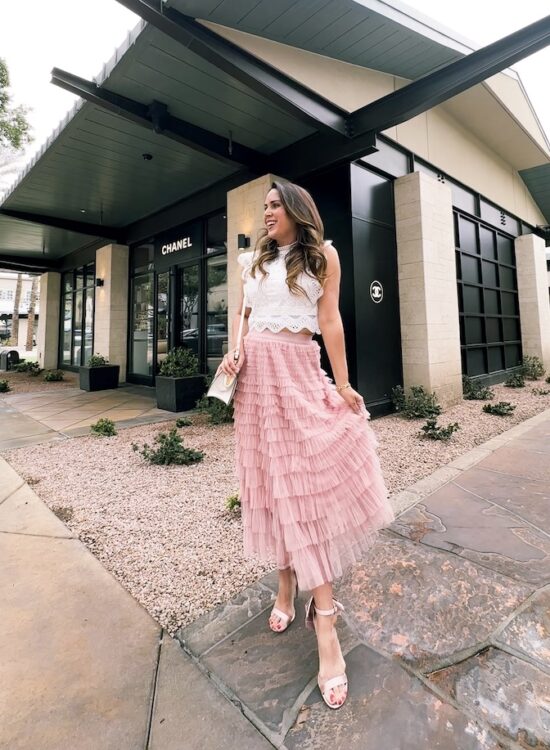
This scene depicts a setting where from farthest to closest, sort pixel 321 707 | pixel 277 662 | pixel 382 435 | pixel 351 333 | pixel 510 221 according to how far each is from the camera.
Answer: pixel 510 221
pixel 351 333
pixel 382 435
pixel 277 662
pixel 321 707

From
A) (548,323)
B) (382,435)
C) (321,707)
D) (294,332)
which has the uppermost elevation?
(548,323)

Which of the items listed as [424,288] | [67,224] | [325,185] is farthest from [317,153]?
[67,224]

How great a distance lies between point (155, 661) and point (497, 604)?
1385 millimetres

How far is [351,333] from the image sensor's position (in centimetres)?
501

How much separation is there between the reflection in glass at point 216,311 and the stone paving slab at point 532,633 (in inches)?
234

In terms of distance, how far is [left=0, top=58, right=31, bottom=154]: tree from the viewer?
799 cm

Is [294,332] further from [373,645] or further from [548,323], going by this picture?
[548,323]

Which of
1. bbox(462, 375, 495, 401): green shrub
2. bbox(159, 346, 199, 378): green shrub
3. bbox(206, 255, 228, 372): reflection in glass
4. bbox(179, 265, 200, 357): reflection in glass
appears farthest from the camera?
bbox(179, 265, 200, 357): reflection in glass

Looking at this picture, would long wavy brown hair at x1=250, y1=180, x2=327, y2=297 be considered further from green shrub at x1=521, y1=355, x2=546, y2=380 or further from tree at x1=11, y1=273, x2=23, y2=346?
tree at x1=11, y1=273, x2=23, y2=346

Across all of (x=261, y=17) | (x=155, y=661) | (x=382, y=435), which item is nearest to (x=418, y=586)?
(x=155, y=661)

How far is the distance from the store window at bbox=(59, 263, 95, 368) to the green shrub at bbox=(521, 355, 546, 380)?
38.4 feet

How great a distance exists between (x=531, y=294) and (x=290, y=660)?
1097 centimetres

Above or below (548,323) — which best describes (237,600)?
below

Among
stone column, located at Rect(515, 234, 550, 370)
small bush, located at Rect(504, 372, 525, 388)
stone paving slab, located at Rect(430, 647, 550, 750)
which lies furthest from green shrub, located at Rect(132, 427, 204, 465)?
stone column, located at Rect(515, 234, 550, 370)
